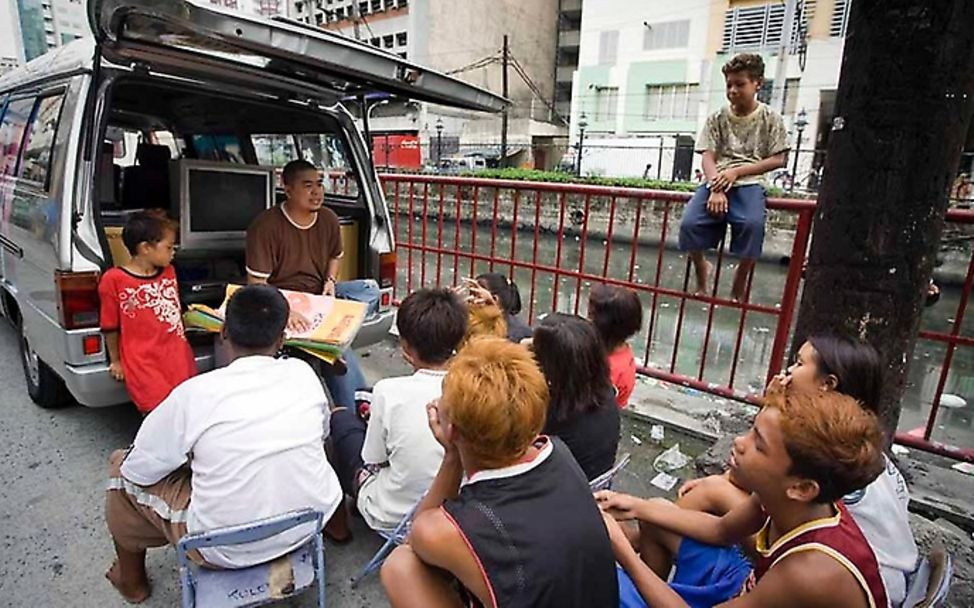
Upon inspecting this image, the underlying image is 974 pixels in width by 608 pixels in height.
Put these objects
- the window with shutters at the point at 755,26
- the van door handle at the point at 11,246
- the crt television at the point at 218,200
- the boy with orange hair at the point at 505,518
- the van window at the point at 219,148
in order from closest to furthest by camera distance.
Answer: the boy with orange hair at the point at 505,518
the van door handle at the point at 11,246
the crt television at the point at 218,200
the van window at the point at 219,148
the window with shutters at the point at 755,26

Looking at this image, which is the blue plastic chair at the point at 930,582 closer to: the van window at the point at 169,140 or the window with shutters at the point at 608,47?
the van window at the point at 169,140

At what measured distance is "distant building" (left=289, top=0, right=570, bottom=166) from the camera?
99.6ft

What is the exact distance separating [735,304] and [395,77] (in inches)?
85.0

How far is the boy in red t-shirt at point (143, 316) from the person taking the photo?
2.38 metres

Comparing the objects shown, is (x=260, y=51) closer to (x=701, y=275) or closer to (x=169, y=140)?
(x=701, y=275)

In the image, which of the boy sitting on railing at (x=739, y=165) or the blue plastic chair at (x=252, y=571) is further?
the boy sitting on railing at (x=739, y=165)

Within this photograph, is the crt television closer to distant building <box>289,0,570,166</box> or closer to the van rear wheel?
the van rear wheel

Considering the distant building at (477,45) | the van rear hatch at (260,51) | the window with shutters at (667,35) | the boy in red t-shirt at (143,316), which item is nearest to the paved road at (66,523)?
the boy in red t-shirt at (143,316)

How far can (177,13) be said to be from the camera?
5.84 feet

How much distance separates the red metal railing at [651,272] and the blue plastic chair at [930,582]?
1.50 metres

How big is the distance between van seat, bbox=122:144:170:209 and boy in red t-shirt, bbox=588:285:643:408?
135 inches

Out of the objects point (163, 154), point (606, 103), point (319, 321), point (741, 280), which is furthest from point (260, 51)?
point (606, 103)

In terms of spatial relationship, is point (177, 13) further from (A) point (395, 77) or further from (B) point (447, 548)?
(B) point (447, 548)

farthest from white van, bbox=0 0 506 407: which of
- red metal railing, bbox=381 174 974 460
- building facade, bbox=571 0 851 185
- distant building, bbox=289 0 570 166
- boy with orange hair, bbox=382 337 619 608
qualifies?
distant building, bbox=289 0 570 166
